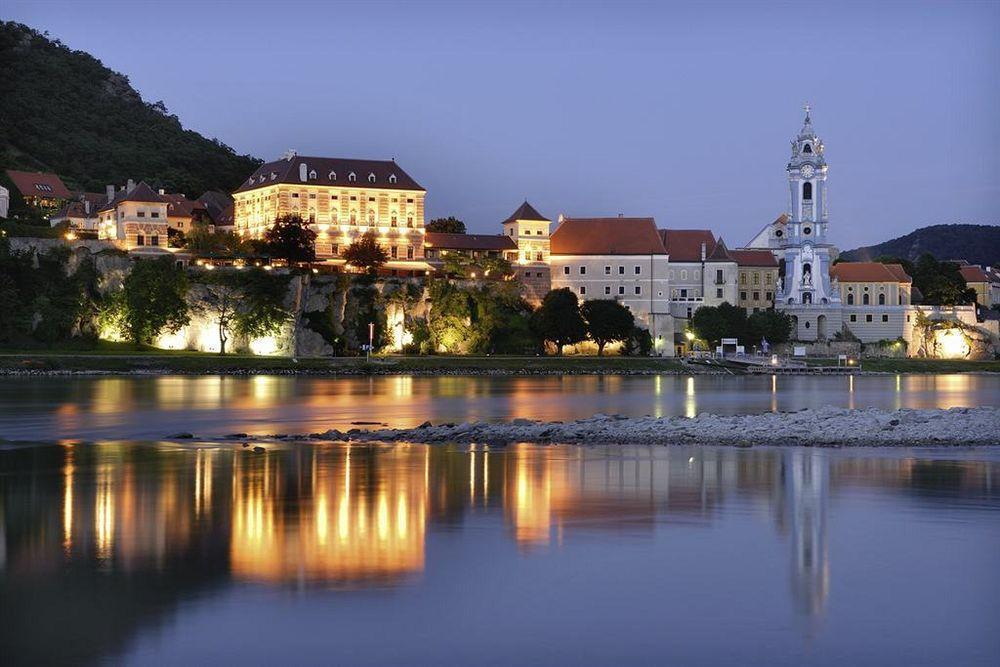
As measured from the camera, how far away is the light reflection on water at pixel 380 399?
35269mm

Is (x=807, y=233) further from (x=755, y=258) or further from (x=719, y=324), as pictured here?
(x=719, y=324)

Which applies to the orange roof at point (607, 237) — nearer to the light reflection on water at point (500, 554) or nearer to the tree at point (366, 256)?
the tree at point (366, 256)

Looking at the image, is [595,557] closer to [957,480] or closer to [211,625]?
[211,625]

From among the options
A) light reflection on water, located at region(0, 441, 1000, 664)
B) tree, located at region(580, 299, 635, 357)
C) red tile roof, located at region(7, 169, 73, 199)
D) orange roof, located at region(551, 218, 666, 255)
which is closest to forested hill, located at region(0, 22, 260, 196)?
red tile roof, located at region(7, 169, 73, 199)

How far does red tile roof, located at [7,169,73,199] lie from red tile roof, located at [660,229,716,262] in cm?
4914

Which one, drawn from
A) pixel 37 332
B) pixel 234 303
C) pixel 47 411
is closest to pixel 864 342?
pixel 234 303

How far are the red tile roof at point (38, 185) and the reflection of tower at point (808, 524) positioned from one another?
8124 cm

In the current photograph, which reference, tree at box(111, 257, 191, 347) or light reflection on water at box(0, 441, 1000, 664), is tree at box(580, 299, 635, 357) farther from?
light reflection on water at box(0, 441, 1000, 664)

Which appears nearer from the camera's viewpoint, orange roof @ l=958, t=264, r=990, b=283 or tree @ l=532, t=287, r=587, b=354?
tree @ l=532, t=287, r=587, b=354

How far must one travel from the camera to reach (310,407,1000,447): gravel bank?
2780 centimetres

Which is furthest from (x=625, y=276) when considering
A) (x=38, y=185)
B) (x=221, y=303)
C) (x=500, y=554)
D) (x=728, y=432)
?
(x=500, y=554)

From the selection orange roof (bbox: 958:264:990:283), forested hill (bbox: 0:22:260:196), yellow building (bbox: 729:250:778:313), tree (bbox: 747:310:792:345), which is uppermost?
forested hill (bbox: 0:22:260:196)

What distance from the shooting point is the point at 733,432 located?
2905 centimetres

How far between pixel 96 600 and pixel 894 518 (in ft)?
37.1
